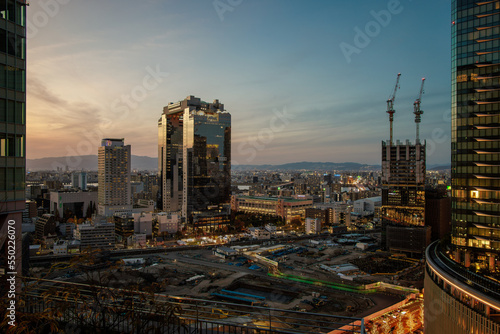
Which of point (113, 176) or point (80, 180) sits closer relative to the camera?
point (113, 176)

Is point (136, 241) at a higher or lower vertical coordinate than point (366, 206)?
lower

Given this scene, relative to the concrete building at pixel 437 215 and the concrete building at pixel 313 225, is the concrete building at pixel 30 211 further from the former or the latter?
the concrete building at pixel 437 215

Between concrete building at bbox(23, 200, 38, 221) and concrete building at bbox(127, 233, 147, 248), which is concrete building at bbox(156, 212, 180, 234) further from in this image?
concrete building at bbox(23, 200, 38, 221)

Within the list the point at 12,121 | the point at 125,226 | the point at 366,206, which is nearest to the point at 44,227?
the point at 125,226

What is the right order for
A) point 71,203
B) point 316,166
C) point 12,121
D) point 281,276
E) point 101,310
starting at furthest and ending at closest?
point 316,166, point 71,203, point 281,276, point 12,121, point 101,310

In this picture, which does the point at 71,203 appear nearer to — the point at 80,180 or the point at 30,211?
the point at 30,211
